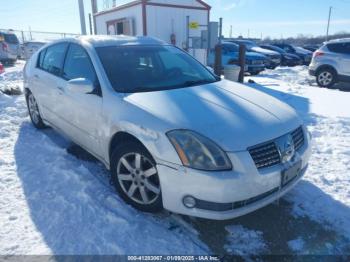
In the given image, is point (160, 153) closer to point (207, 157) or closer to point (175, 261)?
point (207, 157)

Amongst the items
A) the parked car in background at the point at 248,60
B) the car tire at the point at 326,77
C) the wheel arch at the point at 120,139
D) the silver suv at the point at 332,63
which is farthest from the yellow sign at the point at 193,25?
the wheel arch at the point at 120,139

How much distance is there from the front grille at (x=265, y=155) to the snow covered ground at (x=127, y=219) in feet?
2.22

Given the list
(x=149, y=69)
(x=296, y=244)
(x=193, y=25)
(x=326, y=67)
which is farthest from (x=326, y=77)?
(x=296, y=244)

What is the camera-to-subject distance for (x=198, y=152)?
2.26 metres

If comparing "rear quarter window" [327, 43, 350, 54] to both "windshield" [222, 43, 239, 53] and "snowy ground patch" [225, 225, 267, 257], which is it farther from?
"snowy ground patch" [225, 225, 267, 257]

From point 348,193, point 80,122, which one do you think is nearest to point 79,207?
point 80,122

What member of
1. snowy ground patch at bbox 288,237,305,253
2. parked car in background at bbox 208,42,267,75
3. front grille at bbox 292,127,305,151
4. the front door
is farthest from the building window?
snowy ground patch at bbox 288,237,305,253

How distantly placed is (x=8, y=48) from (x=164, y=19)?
382 inches

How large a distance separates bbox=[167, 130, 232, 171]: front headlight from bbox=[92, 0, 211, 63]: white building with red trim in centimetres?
1150

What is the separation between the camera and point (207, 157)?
2234mm

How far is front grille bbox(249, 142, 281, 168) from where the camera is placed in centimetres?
229

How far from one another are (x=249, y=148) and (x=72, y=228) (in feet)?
5.47

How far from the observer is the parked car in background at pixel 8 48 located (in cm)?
1658

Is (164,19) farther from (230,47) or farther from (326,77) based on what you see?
(326,77)
